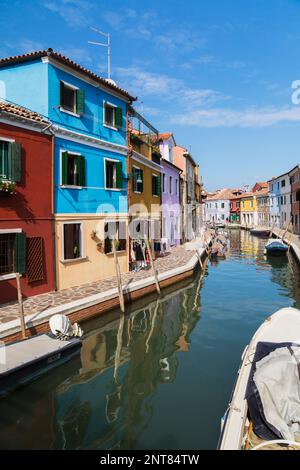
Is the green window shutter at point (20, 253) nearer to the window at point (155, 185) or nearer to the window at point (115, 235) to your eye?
the window at point (115, 235)

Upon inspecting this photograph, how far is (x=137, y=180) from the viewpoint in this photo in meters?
21.8

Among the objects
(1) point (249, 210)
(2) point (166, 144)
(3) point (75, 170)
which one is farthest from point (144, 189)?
(1) point (249, 210)

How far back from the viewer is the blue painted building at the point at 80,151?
1454 cm

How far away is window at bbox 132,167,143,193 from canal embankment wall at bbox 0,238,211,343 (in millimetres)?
5590

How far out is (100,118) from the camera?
56.6ft

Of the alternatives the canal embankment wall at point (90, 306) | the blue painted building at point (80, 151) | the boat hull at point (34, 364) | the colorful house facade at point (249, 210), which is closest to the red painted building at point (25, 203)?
the blue painted building at point (80, 151)

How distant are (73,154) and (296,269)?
19014mm

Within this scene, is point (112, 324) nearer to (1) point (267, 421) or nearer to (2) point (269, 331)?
(2) point (269, 331)

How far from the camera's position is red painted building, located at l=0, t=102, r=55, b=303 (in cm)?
1262

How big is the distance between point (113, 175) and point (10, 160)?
22.1 ft

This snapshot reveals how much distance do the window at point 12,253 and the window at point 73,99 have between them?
638cm

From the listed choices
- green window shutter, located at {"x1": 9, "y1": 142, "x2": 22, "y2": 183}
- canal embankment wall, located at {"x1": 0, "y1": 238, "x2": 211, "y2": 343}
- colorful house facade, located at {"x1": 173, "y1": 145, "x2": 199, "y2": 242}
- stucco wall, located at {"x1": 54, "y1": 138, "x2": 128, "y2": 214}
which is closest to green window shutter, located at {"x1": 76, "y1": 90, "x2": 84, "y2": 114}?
stucco wall, located at {"x1": 54, "y1": 138, "x2": 128, "y2": 214}

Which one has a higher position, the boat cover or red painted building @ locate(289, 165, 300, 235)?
red painted building @ locate(289, 165, 300, 235)

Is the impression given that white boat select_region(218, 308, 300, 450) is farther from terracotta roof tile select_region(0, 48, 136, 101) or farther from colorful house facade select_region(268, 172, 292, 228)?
colorful house facade select_region(268, 172, 292, 228)
